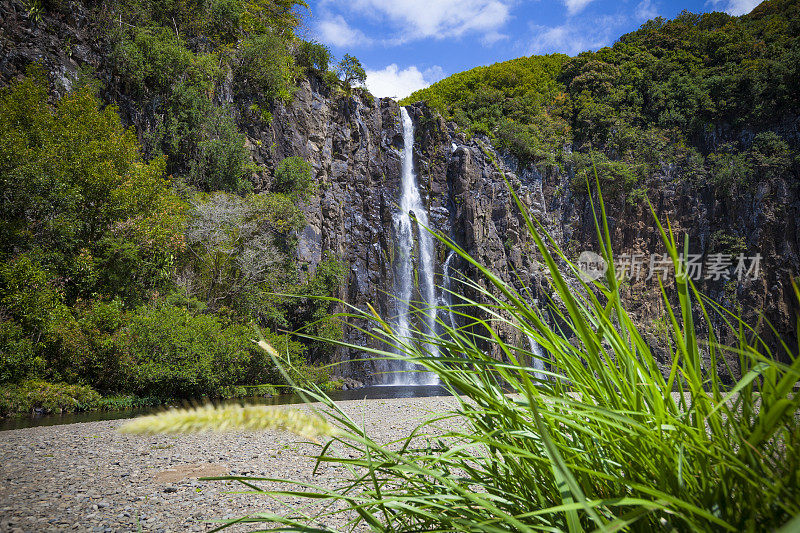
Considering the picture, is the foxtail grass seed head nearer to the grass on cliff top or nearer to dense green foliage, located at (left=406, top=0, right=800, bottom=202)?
the grass on cliff top

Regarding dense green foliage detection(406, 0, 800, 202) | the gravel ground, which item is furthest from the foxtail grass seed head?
dense green foliage detection(406, 0, 800, 202)

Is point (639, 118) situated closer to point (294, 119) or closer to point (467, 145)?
point (467, 145)

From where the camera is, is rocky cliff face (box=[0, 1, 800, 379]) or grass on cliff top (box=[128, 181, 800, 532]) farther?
rocky cliff face (box=[0, 1, 800, 379])

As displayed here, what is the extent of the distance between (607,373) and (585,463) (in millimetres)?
198

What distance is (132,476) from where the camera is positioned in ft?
12.4

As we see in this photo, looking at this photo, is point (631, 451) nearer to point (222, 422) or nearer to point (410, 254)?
point (222, 422)

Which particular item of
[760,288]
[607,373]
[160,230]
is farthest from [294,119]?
[760,288]

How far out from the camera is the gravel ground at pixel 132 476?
2740mm

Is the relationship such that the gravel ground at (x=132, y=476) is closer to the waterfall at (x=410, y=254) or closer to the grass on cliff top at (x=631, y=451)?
the grass on cliff top at (x=631, y=451)

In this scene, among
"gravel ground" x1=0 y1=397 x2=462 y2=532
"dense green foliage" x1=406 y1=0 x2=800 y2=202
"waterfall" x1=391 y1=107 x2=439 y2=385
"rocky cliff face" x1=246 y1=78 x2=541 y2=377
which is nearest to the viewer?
"gravel ground" x1=0 y1=397 x2=462 y2=532

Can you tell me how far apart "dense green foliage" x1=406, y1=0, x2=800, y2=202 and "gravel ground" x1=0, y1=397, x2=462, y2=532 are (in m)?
27.1

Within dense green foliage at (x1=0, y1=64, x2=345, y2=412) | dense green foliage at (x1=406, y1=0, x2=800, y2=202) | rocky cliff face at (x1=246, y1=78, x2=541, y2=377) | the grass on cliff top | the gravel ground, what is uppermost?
dense green foliage at (x1=406, y1=0, x2=800, y2=202)

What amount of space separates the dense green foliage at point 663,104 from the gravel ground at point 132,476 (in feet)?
88.9

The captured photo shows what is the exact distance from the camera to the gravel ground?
8.99ft
